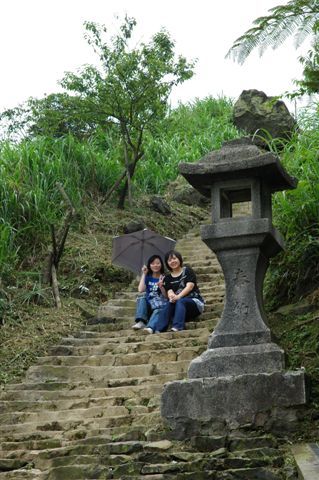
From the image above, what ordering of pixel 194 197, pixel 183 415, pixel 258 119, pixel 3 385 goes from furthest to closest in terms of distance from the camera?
1. pixel 258 119
2. pixel 194 197
3. pixel 3 385
4. pixel 183 415

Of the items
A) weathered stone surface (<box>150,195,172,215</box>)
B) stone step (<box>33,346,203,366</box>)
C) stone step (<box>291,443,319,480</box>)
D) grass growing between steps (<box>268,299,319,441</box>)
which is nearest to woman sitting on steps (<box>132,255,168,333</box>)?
stone step (<box>33,346,203,366</box>)

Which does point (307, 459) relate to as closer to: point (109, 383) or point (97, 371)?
point (109, 383)

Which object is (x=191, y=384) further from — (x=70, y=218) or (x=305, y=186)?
(x=70, y=218)

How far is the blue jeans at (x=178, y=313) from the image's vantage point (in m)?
9.49

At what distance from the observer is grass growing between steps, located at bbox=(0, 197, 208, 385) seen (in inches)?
385

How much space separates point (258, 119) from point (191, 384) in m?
12.3

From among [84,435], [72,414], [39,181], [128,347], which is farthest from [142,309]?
[39,181]

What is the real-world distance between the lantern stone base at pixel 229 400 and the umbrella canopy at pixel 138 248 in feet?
14.4

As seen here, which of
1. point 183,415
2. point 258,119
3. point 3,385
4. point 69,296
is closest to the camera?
point 183,415

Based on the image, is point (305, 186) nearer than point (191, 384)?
No

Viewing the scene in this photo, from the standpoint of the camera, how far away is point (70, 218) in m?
11.6

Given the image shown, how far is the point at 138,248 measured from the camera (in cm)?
1162

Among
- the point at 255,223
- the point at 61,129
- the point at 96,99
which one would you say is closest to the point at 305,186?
the point at 255,223

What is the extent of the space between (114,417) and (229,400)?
3.74 ft
